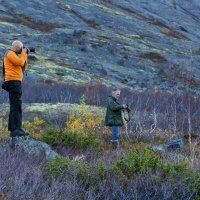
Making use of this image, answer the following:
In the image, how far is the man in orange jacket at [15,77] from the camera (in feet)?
35.3

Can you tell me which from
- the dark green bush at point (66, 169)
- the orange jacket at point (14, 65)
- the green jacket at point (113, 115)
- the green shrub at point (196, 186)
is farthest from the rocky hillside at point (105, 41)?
the green shrub at point (196, 186)

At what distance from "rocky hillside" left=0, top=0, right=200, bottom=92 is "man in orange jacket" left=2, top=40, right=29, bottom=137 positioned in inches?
752

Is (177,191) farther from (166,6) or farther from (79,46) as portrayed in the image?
(166,6)

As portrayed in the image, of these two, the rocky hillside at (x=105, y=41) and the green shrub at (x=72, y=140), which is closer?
the green shrub at (x=72, y=140)

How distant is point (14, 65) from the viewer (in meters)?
10.8

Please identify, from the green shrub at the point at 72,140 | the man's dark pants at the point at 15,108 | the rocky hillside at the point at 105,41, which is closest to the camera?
the man's dark pants at the point at 15,108

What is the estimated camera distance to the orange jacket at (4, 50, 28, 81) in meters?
10.7

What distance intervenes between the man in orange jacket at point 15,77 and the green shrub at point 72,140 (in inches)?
54.2

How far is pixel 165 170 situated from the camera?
24.8 ft

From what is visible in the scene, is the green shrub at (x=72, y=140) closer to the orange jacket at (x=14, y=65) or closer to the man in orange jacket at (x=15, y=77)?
the man in orange jacket at (x=15, y=77)

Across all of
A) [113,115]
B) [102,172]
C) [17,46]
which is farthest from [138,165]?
[113,115]

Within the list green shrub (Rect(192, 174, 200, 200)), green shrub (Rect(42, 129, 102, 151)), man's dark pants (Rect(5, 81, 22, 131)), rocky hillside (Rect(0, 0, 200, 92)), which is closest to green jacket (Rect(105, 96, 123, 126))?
green shrub (Rect(42, 129, 102, 151))

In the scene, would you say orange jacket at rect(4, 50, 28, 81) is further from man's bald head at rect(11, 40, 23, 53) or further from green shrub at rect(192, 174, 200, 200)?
green shrub at rect(192, 174, 200, 200)

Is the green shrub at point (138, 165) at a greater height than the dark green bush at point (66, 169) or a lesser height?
greater
